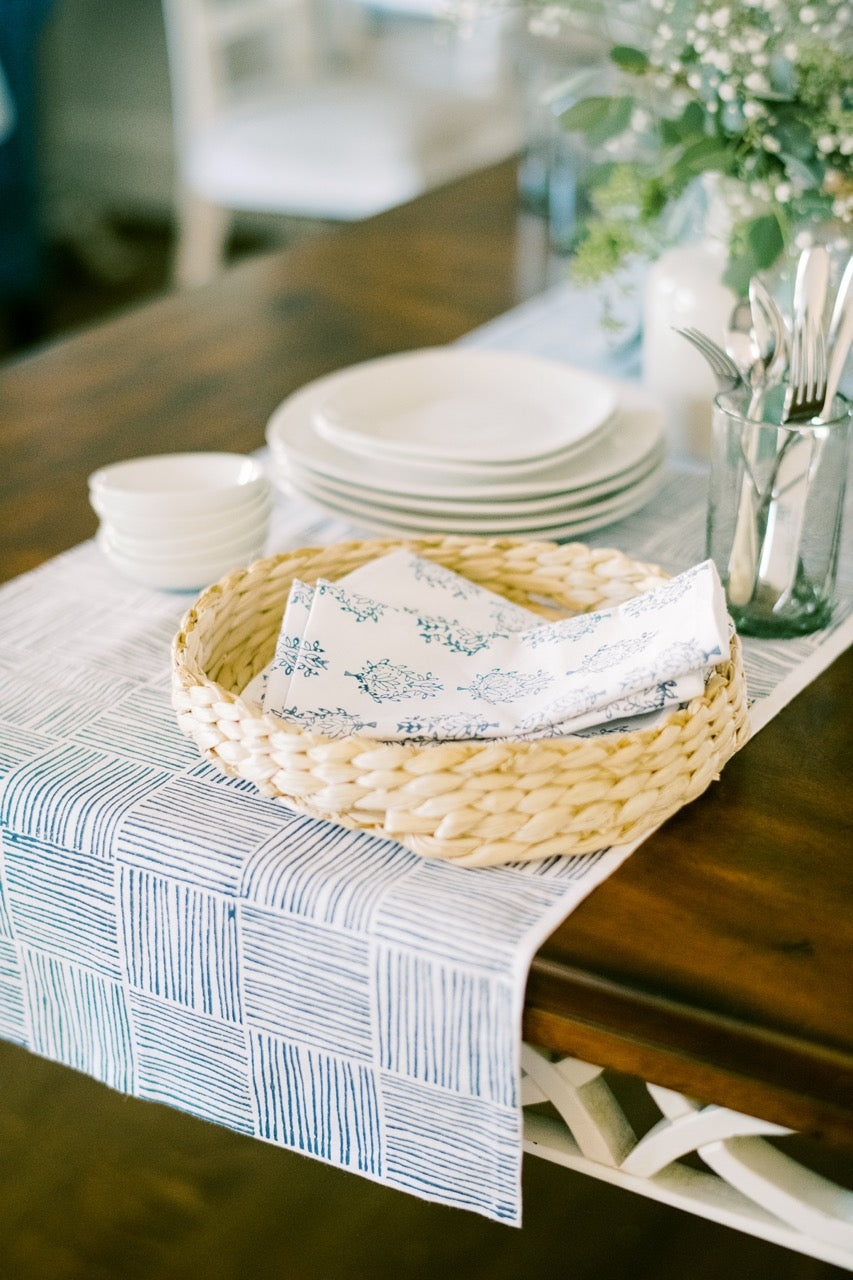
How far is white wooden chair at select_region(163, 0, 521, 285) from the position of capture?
2.56 m

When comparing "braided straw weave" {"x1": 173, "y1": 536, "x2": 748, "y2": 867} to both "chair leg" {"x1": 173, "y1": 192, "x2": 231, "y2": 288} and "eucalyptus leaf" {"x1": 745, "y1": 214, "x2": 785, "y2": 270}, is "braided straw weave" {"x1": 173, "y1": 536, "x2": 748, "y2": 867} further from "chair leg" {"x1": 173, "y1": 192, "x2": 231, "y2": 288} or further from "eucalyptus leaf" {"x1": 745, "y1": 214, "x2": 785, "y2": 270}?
"chair leg" {"x1": 173, "y1": 192, "x2": 231, "y2": 288}

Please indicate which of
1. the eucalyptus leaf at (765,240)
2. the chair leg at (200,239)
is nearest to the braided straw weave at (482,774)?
the eucalyptus leaf at (765,240)

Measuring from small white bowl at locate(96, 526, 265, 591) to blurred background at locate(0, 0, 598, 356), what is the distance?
813mm

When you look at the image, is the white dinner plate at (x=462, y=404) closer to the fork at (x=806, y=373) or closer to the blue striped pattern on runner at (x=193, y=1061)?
the fork at (x=806, y=373)

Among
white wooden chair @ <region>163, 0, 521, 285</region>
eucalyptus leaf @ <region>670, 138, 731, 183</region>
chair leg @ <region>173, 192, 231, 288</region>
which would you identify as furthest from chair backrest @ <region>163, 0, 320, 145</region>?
eucalyptus leaf @ <region>670, 138, 731, 183</region>

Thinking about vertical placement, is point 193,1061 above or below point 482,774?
below

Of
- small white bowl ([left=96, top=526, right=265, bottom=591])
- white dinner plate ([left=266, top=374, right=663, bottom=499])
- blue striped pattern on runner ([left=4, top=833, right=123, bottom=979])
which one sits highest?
white dinner plate ([left=266, top=374, right=663, bottom=499])

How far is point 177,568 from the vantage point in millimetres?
809

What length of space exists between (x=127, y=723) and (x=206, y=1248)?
53cm

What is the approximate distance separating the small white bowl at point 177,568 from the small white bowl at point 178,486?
28 mm

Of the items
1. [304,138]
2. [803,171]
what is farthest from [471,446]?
[304,138]

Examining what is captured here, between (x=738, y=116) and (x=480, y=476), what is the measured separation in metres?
0.33

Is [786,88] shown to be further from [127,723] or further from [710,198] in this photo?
[127,723]

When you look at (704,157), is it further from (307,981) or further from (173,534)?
(307,981)
